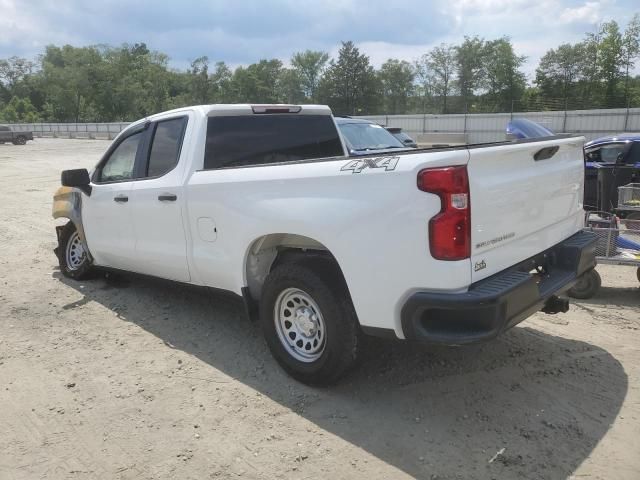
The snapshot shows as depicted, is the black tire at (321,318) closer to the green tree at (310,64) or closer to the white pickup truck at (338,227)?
the white pickup truck at (338,227)

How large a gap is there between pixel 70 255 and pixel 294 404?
428 centimetres

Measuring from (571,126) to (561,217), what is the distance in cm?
2760

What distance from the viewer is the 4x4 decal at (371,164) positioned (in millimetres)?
2933

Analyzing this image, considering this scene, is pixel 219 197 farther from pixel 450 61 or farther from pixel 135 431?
pixel 450 61

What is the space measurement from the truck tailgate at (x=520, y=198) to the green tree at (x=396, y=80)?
63707mm

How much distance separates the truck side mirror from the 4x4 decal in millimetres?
3431

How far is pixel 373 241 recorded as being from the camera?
303 centimetres

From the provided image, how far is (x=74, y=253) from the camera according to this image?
21.5ft

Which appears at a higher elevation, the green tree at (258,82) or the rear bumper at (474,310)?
the green tree at (258,82)

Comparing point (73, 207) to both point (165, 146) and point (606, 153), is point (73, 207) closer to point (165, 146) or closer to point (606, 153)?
point (165, 146)

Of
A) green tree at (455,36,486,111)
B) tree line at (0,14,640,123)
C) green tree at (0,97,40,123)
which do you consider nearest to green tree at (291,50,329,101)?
tree line at (0,14,640,123)

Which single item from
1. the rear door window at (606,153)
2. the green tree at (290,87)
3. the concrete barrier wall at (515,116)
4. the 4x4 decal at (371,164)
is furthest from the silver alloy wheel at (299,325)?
→ the green tree at (290,87)

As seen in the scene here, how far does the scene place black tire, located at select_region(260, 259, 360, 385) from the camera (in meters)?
3.39

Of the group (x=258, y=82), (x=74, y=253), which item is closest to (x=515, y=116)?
(x=74, y=253)
